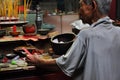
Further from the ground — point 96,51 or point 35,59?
point 96,51

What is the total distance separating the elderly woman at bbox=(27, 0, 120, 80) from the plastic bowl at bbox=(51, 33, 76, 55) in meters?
0.82

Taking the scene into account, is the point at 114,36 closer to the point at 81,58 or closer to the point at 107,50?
the point at 107,50

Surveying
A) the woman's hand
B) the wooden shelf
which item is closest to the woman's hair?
the woman's hand

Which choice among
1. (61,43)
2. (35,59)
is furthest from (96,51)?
(61,43)

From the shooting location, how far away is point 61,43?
262 centimetres

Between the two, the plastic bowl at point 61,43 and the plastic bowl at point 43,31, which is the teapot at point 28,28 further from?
the plastic bowl at point 61,43

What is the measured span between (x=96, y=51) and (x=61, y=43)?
37.6 inches

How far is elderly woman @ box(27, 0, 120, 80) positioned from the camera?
5.57 feet

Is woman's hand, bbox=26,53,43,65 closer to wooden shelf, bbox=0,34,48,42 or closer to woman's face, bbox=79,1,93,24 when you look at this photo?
woman's face, bbox=79,1,93,24

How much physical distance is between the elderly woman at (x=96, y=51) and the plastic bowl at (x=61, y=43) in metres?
0.82

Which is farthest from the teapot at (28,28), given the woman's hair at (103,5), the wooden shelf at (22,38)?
the woman's hair at (103,5)

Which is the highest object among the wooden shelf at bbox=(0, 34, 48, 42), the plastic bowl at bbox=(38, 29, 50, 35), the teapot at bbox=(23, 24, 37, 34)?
the teapot at bbox=(23, 24, 37, 34)

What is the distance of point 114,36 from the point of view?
175cm

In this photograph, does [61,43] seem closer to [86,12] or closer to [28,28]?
[28,28]
